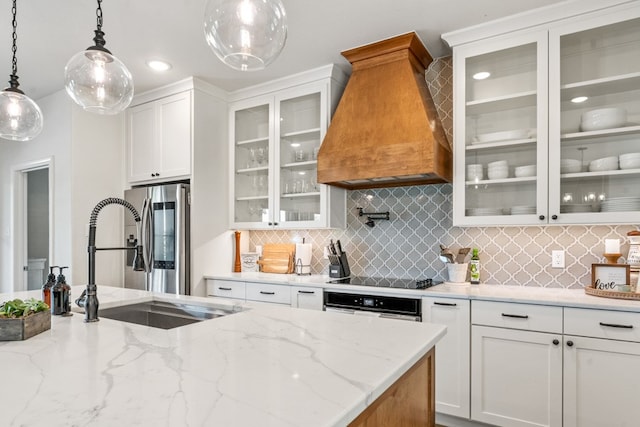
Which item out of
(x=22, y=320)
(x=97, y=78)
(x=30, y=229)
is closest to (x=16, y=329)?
(x=22, y=320)

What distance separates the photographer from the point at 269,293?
320 cm

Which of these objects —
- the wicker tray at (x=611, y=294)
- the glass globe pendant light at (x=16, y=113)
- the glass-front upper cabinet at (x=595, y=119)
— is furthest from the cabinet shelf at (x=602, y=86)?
the glass globe pendant light at (x=16, y=113)

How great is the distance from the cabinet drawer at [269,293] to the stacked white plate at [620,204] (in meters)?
2.14

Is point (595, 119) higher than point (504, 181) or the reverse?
higher

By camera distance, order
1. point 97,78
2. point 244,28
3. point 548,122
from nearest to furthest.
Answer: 1. point 244,28
2. point 97,78
3. point 548,122

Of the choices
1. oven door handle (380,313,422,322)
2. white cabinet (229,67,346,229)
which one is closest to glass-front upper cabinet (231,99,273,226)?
white cabinet (229,67,346,229)

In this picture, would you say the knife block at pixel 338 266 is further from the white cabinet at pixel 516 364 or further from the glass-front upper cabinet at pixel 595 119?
the glass-front upper cabinet at pixel 595 119

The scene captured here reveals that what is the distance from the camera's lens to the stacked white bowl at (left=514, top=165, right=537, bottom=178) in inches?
98.4

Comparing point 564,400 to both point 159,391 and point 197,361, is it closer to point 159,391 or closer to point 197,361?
point 197,361

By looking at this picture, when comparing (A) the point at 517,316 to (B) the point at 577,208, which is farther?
(B) the point at 577,208

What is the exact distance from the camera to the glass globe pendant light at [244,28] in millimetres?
1255

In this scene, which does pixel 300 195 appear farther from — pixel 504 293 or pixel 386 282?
pixel 504 293

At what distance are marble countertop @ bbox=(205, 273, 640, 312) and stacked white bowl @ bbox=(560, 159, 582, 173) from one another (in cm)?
74

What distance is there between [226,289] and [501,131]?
8.14 ft
